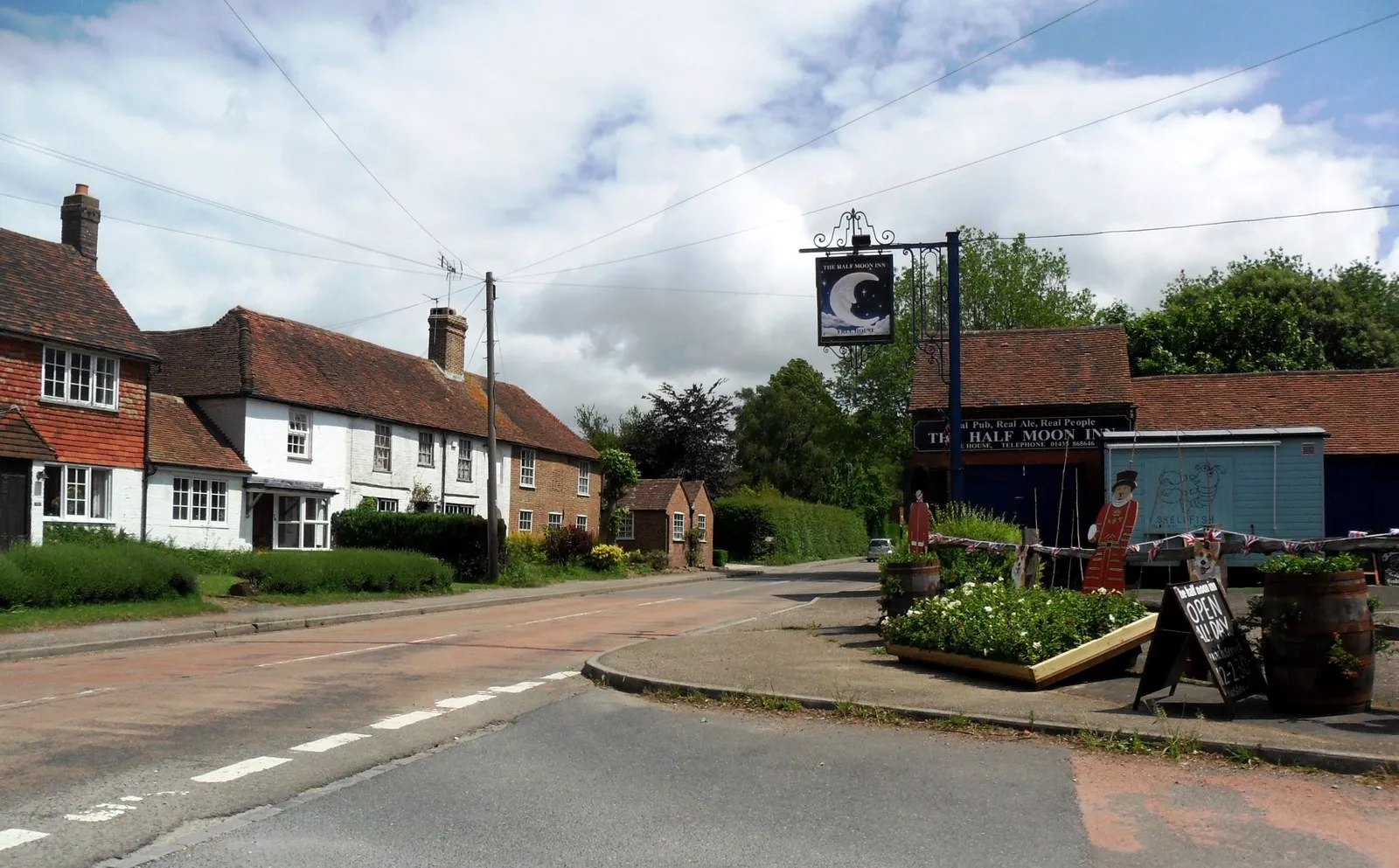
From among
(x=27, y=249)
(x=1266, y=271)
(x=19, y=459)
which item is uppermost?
(x=1266, y=271)

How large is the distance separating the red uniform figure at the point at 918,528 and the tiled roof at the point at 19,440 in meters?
17.7

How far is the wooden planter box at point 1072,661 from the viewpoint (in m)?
9.76

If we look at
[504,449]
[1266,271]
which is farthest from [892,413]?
[504,449]

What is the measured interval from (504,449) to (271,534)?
37.9 feet

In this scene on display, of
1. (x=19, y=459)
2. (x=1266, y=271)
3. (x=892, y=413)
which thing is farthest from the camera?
(x=892, y=413)

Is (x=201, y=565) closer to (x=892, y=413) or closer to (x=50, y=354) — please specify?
(x=50, y=354)

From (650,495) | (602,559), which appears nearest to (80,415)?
(602,559)

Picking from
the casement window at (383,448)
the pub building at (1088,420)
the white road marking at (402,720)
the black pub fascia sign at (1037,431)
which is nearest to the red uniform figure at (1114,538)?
the white road marking at (402,720)

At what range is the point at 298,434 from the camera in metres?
33.1

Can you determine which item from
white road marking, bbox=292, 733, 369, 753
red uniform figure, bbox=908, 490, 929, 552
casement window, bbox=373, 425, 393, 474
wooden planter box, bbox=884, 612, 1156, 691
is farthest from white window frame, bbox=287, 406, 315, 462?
wooden planter box, bbox=884, 612, 1156, 691

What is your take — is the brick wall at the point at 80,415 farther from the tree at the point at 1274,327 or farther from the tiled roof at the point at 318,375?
the tree at the point at 1274,327

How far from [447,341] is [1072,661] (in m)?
37.4

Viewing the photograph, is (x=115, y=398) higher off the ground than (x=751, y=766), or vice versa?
(x=115, y=398)

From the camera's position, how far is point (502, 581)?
31.2 metres
